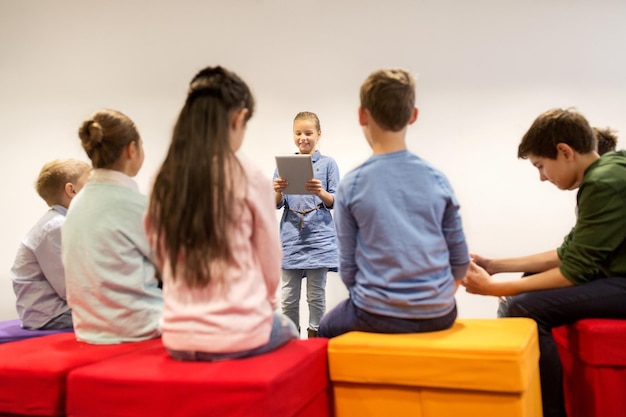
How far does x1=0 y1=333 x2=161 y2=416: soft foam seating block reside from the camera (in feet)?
5.40

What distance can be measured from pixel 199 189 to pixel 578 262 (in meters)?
1.26

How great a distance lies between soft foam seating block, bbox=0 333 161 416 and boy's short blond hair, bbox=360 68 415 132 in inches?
39.3

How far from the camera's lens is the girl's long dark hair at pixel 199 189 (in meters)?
1.56

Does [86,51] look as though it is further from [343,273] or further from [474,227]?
[343,273]

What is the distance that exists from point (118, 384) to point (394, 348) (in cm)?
72

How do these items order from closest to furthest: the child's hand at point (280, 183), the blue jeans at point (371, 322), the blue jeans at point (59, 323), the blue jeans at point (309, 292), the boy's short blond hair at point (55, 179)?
the blue jeans at point (371, 322)
the blue jeans at point (59, 323)
the boy's short blond hair at point (55, 179)
the child's hand at point (280, 183)
the blue jeans at point (309, 292)

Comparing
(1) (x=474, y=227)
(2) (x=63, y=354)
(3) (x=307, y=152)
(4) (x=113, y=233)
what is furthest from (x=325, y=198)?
(2) (x=63, y=354)

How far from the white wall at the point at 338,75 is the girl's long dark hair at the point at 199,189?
2.66 meters

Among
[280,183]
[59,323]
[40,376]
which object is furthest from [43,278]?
[280,183]

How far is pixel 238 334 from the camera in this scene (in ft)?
5.05

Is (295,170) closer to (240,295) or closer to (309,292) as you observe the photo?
(309,292)

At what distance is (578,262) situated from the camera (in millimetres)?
1982

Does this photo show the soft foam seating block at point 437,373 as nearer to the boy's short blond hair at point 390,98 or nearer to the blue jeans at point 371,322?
the blue jeans at point 371,322

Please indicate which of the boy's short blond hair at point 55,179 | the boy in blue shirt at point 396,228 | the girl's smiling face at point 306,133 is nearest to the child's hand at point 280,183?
the girl's smiling face at point 306,133
